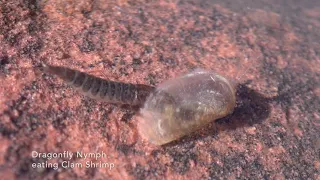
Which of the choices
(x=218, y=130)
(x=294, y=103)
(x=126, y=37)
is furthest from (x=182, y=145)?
(x=294, y=103)

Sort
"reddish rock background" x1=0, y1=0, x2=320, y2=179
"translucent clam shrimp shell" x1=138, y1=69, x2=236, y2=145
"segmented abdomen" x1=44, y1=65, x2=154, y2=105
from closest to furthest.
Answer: "segmented abdomen" x1=44, y1=65, x2=154, y2=105, "reddish rock background" x1=0, y1=0, x2=320, y2=179, "translucent clam shrimp shell" x1=138, y1=69, x2=236, y2=145

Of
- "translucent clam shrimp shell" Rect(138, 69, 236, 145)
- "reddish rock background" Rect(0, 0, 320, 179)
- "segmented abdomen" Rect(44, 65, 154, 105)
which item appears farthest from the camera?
"translucent clam shrimp shell" Rect(138, 69, 236, 145)

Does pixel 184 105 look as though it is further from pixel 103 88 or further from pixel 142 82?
pixel 103 88

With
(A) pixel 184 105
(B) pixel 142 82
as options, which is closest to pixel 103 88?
(B) pixel 142 82

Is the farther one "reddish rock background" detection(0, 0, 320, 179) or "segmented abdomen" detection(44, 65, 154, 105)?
"reddish rock background" detection(0, 0, 320, 179)
